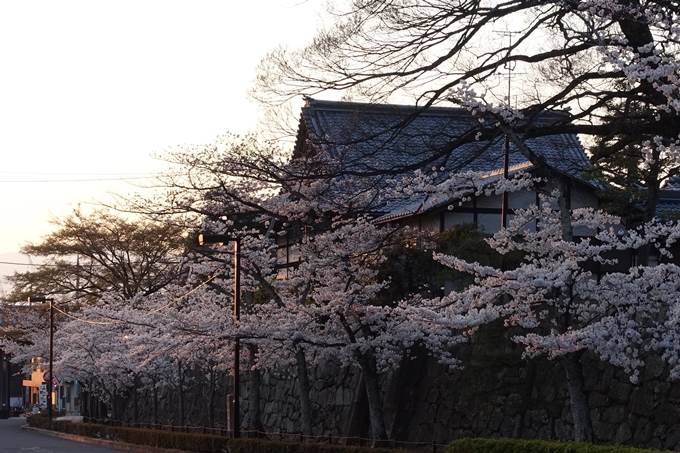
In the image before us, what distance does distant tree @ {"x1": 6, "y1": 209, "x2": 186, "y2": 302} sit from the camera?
44.6 meters

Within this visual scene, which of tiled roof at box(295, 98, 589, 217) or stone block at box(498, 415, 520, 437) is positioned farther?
stone block at box(498, 415, 520, 437)

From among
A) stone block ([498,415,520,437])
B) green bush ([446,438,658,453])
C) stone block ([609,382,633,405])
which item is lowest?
stone block ([498,415,520,437])

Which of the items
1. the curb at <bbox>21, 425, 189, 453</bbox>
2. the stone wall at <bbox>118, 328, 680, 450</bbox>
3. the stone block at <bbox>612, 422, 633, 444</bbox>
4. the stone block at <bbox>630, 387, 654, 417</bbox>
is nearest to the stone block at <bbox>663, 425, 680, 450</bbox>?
the stone wall at <bbox>118, 328, 680, 450</bbox>

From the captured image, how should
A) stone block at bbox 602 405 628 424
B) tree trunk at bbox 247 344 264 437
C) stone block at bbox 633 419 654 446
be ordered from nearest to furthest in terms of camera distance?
stone block at bbox 633 419 654 446 < stone block at bbox 602 405 628 424 < tree trunk at bbox 247 344 264 437

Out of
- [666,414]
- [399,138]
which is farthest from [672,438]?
[399,138]

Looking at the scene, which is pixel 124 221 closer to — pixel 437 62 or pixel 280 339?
pixel 280 339

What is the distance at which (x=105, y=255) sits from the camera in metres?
45.0

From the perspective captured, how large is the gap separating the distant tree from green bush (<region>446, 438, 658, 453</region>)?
1166 inches

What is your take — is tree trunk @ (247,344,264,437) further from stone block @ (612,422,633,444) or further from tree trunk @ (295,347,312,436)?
stone block @ (612,422,633,444)

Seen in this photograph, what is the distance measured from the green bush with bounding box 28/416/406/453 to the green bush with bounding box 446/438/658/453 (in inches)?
117

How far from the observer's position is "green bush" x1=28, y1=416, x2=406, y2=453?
2047 cm

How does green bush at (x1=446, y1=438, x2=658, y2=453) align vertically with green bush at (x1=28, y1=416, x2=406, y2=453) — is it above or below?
above

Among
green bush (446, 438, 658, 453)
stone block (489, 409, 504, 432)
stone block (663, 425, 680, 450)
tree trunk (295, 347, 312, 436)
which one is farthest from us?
tree trunk (295, 347, 312, 436)

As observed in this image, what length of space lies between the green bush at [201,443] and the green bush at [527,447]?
2.98 m
